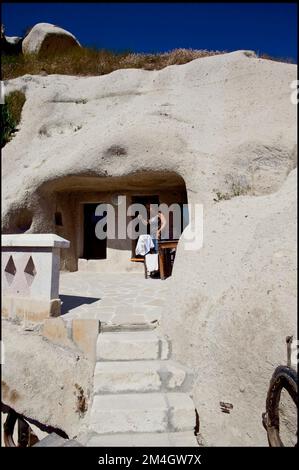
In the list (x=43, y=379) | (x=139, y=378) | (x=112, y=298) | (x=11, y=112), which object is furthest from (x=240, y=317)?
(x=11, y=112)

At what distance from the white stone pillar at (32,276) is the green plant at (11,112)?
5.83 metres

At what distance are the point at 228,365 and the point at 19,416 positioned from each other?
2.77m

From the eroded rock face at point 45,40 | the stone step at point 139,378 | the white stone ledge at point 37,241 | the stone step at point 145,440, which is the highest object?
the eroded rock face at point 45,40

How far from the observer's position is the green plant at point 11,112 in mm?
8109

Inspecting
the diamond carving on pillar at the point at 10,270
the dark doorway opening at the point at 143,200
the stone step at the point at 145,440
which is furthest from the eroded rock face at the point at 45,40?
the stone step at the point at 145,440

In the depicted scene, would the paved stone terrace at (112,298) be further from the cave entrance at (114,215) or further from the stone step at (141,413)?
the stone step at (141,413)

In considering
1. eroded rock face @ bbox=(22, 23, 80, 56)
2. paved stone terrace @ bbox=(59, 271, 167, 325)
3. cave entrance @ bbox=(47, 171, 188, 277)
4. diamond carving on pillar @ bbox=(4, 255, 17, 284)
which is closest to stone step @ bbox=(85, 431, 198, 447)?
paved stone terrace @ bbox=(59, 271, 167, 325)

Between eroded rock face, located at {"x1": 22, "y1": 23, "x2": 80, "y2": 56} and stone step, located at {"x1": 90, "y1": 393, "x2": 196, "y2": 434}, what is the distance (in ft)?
39.3

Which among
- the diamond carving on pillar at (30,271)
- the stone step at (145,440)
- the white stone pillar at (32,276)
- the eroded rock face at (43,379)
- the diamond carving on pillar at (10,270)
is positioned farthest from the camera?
the eroded rock face at (43,379)

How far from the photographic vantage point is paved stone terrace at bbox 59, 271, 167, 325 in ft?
13.6

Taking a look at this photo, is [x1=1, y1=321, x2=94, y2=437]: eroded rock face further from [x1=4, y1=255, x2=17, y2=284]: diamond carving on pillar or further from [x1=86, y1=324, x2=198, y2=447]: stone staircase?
[x1=4, y1=255, x2=17, y2=284]: diamond carving on pillar

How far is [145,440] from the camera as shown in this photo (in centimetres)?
263

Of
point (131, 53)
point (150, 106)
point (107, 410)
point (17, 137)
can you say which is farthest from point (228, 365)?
point (131, 53)

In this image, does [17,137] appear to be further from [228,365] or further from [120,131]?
[228,365]
